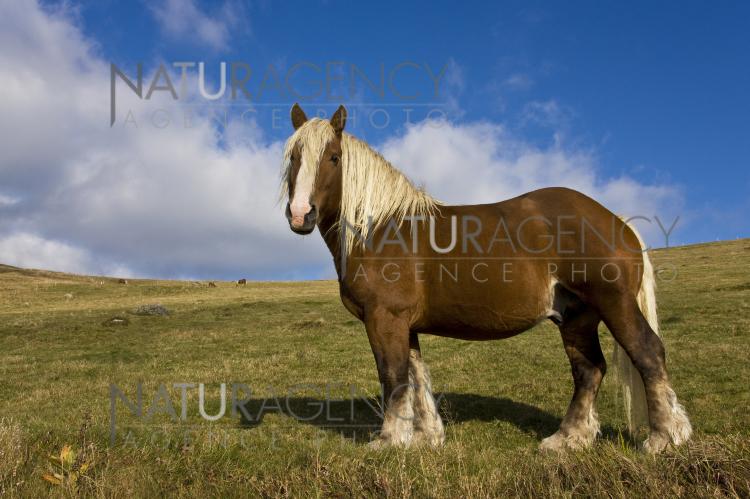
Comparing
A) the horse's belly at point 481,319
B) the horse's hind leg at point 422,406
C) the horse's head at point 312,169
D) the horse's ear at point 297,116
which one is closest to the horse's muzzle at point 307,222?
the horse's head at point 312,169

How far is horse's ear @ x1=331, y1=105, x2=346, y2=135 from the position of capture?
5.71 meters

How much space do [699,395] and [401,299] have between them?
6849 mm

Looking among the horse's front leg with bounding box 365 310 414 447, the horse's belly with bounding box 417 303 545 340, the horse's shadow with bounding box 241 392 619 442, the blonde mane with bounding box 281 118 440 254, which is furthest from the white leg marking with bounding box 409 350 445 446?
the blonde mane with bounding box 281 118 440 254

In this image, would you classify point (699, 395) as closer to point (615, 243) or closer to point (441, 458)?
point (615, 243)

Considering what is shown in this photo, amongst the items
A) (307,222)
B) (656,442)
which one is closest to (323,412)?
(307,222)

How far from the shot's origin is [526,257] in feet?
18.2

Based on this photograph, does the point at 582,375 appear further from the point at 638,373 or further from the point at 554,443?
the point at 554,443

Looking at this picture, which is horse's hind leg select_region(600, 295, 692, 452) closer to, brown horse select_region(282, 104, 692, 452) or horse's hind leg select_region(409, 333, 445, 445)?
brown horse select_region(282, 104, 692, 452)

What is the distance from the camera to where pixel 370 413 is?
29.0 ft

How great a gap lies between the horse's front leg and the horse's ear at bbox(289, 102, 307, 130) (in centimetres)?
239

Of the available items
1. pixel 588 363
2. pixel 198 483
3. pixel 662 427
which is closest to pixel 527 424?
pixel 588 363

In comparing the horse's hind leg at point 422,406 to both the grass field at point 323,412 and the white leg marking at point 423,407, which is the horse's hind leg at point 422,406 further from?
the grass field at point 323,412

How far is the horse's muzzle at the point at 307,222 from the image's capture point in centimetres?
504

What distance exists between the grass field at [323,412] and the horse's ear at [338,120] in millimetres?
3385
